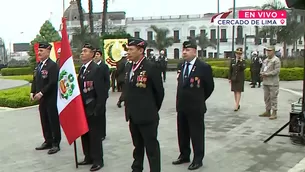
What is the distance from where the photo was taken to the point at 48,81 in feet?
21.2

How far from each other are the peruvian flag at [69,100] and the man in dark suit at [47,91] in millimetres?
757

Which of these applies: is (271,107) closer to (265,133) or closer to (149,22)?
(265,133)

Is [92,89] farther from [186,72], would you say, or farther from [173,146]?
[173,146]

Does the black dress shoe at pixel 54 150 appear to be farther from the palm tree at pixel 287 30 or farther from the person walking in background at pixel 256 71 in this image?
the palm tree at pixel 287 30

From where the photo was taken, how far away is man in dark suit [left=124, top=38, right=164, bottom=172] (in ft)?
15.7

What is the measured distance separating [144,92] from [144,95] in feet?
0.12

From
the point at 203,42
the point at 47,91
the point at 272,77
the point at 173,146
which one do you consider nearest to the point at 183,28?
the point at 203,42

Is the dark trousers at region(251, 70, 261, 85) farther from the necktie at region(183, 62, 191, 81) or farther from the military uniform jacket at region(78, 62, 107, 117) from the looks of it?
the military uniform jacket at region(78, 62, 107, 117)

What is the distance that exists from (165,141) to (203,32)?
62753mm

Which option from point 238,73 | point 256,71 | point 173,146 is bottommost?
point 173,146

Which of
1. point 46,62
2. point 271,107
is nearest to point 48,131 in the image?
point 46,62

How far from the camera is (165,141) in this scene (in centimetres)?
721

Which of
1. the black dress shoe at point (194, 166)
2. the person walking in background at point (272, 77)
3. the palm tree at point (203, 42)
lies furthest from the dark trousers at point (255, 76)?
the palm tree at point (203, 42)

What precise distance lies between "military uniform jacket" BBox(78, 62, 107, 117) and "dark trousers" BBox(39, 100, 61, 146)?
3.69ft
